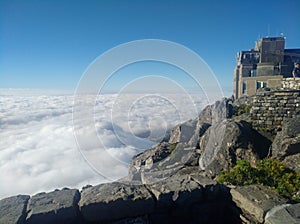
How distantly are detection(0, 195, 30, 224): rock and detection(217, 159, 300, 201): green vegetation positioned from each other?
3.22 metres

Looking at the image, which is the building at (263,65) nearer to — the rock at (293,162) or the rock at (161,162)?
the rock at (161,162)

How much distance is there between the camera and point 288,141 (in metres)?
6.85

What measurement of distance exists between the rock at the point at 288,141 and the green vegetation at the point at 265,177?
166cm

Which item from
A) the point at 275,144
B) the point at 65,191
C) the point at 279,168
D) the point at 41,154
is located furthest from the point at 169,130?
the point at 41,154

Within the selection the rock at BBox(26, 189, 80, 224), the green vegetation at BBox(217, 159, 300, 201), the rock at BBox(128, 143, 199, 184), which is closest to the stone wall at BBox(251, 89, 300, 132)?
the rock at BBox(128, 143, 199, 184)

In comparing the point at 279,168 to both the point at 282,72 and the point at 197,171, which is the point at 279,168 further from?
the point at 282,72

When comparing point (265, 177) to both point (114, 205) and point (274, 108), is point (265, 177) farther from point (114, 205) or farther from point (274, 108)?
point (274, 108)

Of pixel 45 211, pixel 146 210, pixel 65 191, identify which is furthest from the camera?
pixel 65 191

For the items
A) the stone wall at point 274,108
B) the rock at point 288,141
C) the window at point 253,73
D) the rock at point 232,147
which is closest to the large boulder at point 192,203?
the rock at point 232,147

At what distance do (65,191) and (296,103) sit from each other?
26.0 ft

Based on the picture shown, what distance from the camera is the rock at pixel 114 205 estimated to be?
2371 millimetres

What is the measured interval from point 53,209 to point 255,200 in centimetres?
218

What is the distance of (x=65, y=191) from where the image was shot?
2750 mm

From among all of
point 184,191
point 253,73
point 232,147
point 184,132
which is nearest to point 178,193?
point 184,191
